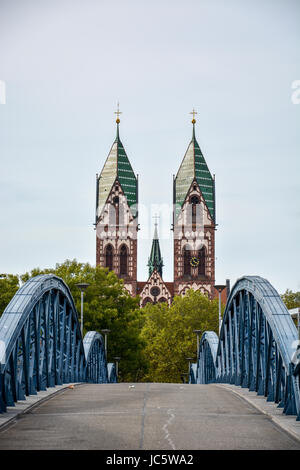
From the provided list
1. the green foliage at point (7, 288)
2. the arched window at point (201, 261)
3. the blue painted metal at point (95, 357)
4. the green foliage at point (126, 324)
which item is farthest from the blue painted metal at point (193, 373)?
the arched window at point (201, 261)

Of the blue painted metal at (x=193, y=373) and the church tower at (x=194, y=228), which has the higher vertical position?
the church tower at (x=194, y=228)

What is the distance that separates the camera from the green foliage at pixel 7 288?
56531 millimetres

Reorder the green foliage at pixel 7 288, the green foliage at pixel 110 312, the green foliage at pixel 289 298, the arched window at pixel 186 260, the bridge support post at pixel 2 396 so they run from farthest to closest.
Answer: the arched window at pixel 186 260, the green foliage at pixel 289 298, the green foliage at pixel 110 312, the green foliage at pixel 7 288, the bridge support post at pixel 2 396

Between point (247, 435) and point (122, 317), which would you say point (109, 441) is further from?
point (122, 317)

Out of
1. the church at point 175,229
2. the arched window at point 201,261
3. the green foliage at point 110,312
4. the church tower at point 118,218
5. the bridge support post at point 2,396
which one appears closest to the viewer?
the bridge support post at point 2,396

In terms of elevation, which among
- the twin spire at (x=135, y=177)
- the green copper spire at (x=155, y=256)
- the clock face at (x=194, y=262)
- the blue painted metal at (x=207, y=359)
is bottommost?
the blue painted metal at (x=207, y=359)

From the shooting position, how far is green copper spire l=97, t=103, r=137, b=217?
11944 cm

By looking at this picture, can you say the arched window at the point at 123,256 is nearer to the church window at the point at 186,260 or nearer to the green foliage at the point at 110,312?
the church window at the point at 186,260

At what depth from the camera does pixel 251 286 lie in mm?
17281

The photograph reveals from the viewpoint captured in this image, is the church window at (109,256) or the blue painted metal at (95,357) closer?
the blue painted metal at (95,357)

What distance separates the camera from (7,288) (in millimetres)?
58031

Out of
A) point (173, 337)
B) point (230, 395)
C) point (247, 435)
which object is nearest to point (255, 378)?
point (230, 395)

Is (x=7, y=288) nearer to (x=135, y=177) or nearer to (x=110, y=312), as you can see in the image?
(x=110, y=312)
